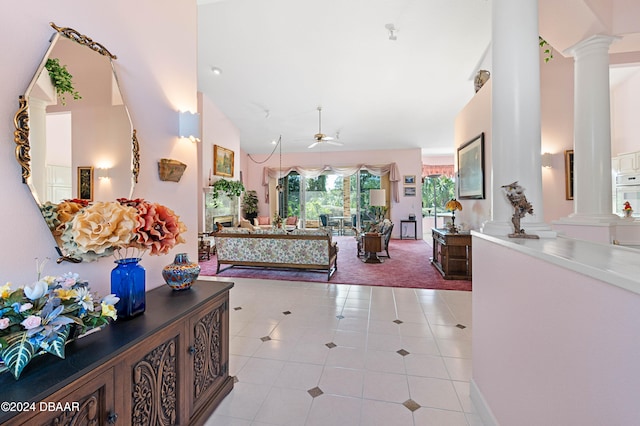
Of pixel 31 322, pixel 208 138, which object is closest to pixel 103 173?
pixel 31 322

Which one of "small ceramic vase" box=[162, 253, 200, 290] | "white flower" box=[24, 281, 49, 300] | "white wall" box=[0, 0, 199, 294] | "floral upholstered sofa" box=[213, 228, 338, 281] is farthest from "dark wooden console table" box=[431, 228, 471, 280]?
"white flower" box=[24, 281, 49, 300]

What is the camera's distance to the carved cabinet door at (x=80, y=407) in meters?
0.74

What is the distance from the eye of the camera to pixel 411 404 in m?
1.70

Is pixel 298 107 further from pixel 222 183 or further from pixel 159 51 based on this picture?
pixel 159 51

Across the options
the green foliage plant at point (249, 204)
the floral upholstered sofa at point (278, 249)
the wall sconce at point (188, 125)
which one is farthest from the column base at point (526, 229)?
the green foliage plant at point (249, 204)

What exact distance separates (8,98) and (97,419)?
47.0 inches

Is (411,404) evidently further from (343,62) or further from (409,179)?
(409,179)

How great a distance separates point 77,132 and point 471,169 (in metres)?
5.08

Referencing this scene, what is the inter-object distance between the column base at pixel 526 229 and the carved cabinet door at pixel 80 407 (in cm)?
204

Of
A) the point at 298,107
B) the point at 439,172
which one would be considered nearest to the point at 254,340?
the point at 298,107

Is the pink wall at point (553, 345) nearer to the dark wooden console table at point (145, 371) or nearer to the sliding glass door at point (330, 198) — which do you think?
the dark wooden console table at point (145, 371)

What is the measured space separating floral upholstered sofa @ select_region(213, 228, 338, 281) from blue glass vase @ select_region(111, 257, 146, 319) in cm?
317

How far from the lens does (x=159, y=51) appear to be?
66.7 inches

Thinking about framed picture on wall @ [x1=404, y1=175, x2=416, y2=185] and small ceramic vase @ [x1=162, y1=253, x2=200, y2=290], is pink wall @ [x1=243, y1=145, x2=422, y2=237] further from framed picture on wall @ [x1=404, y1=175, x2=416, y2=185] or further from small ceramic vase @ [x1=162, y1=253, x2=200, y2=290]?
small ceramic vase @ [x1=162, y1=253, x2=200, y2=290]
